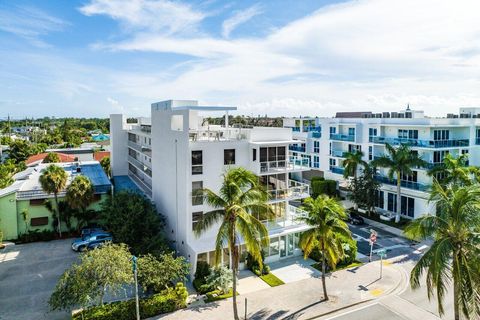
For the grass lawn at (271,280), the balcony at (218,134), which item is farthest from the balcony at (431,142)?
the grass lawn at (271,280)

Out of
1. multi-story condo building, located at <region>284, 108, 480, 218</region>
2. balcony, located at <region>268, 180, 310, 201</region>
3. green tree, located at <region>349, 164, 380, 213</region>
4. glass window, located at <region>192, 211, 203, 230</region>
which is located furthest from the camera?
green tree, located at <region>349, 164, 380, 213</region>

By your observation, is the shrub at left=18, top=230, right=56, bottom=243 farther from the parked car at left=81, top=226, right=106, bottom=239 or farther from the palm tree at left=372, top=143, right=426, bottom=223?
the palm tree at left=372, top=143, right=426, bottom=223

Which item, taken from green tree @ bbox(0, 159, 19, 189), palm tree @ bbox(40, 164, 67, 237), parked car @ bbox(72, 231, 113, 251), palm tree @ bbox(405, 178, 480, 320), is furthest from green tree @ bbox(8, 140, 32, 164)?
palm tree @ bbox(405, 178, 480, 320)

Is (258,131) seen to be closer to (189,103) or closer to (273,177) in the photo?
(273,177)

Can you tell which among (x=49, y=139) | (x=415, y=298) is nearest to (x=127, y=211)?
(x=415, y=298)

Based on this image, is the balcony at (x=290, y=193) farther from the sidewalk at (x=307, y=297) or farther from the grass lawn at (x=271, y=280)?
the sidewalk at (x=307, y=297)

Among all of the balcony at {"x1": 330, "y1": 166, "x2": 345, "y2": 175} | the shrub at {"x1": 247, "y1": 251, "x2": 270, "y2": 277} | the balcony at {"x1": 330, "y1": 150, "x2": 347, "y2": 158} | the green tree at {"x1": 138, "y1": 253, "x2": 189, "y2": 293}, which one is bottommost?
the shrub at {"x1": 247, "y1": 251, "x2": 270, "y2": 277}
